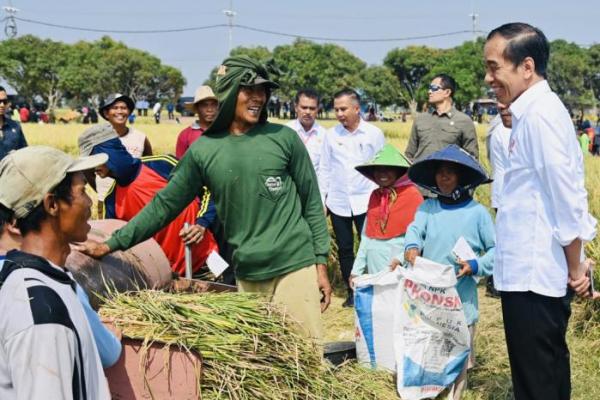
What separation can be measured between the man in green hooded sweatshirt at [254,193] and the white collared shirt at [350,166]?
2593 millimetres

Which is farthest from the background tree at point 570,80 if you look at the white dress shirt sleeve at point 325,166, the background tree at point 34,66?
the white dress shirt sleeve at point 325,166

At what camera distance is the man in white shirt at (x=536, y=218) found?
2621 mm

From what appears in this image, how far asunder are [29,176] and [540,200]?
1846 mm

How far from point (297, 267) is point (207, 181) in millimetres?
596

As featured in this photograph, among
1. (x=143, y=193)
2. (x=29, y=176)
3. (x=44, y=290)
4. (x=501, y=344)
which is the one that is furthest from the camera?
(x=501, y=344)

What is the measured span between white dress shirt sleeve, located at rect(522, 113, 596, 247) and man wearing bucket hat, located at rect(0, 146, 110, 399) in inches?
63.0

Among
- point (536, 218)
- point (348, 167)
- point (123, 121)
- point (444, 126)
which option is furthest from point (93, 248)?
point (444, 126)

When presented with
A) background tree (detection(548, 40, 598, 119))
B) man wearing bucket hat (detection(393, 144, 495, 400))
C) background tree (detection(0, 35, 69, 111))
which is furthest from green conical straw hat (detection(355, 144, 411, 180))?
background tree (detection(548, 40, 598, 119))

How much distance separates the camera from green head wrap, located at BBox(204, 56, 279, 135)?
3.25 m

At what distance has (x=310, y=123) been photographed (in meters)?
6.66

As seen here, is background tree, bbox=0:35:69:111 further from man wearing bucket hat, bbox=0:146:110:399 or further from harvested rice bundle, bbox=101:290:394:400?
man wearing bucket hat, bbox=0:146:110:399

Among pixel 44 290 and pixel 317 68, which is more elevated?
pixel 317 68

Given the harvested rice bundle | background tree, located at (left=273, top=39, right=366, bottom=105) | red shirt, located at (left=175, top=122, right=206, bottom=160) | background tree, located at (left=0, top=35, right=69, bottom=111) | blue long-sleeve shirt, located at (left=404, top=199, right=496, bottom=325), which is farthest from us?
background tree, located at (left=273, top=39, right=366, bottom=105)

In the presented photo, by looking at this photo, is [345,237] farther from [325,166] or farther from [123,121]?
[123,121]
